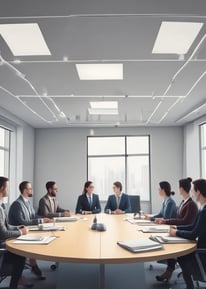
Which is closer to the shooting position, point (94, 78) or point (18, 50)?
point (18, 50)

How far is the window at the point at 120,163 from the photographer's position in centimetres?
911

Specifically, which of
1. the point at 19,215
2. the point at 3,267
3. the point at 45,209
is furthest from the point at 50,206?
the point at 3,267

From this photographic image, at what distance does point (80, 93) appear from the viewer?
18.0 ft

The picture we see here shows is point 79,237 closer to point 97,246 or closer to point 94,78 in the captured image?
point 97,246

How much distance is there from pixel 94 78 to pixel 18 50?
1367 mm

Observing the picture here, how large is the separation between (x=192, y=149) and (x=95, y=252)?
6226 mm

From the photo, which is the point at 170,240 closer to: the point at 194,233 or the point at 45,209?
the point at 194,233

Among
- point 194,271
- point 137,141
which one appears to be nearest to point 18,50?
point 194,271

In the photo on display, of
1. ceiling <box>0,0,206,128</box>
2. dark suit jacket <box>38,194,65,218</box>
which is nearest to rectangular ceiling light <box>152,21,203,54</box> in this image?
ceiling <box>0,0,206,128</box>

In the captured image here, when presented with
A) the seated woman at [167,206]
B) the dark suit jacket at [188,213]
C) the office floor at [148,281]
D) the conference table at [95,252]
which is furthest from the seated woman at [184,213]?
the conference table at [95,252]

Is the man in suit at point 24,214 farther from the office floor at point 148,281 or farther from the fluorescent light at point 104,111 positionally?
the fluorescent light at point 104,111

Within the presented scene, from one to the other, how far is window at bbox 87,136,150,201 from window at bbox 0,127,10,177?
7.97 ft

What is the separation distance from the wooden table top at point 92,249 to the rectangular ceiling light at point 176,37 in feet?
6.66

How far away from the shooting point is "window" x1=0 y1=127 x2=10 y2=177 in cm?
755
